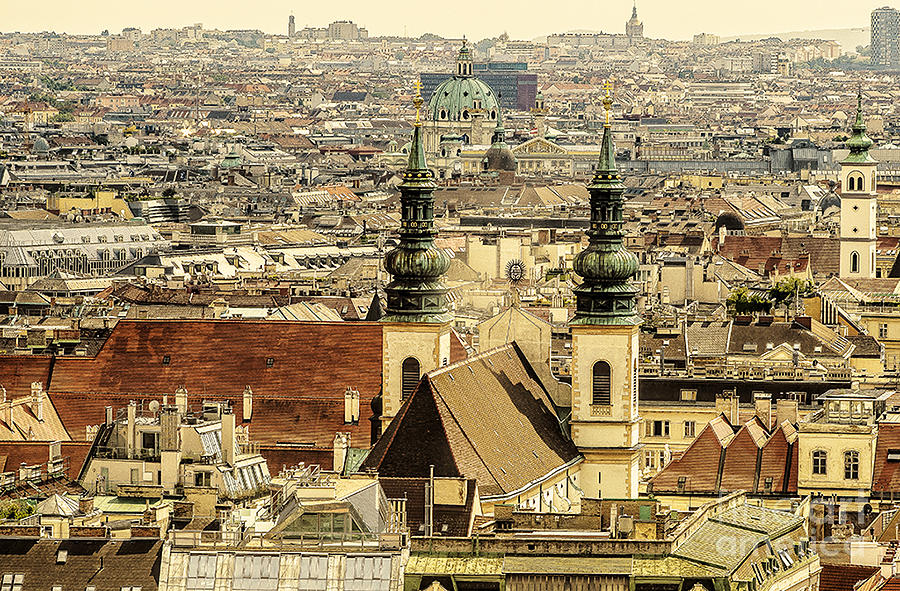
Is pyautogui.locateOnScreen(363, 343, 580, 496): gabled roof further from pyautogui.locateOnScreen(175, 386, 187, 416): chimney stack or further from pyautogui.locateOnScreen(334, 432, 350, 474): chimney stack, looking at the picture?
pyautogui.locateOnScreen(175, 386, 187, 416): chimney stack

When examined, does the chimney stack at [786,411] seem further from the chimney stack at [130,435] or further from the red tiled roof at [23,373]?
the red tiled roof at [23,373]

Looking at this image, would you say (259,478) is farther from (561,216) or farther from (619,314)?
(561,216)

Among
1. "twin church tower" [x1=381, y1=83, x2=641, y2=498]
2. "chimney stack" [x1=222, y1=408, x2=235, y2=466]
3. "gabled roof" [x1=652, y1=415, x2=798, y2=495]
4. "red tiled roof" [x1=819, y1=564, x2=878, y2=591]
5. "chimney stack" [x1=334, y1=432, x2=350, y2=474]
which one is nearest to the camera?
"red tiled roof" [x1=819, y1=564, x2=878, y2=591]

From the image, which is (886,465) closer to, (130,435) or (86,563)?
(130,435)

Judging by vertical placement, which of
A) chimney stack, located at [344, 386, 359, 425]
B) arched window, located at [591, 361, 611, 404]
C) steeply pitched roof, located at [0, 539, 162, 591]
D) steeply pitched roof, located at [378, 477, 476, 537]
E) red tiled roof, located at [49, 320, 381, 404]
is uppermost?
red tiled roof, located at [49, 320, 381, 404]

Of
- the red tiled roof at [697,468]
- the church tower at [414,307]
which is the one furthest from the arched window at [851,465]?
the church tower at [414,307]

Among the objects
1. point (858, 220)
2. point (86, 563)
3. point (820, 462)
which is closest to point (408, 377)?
point (820, 462)

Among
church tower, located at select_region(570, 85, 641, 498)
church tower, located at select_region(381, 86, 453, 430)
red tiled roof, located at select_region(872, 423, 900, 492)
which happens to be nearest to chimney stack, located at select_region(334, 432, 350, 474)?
church tower, located at select_region(381, 86, 453, 430)
